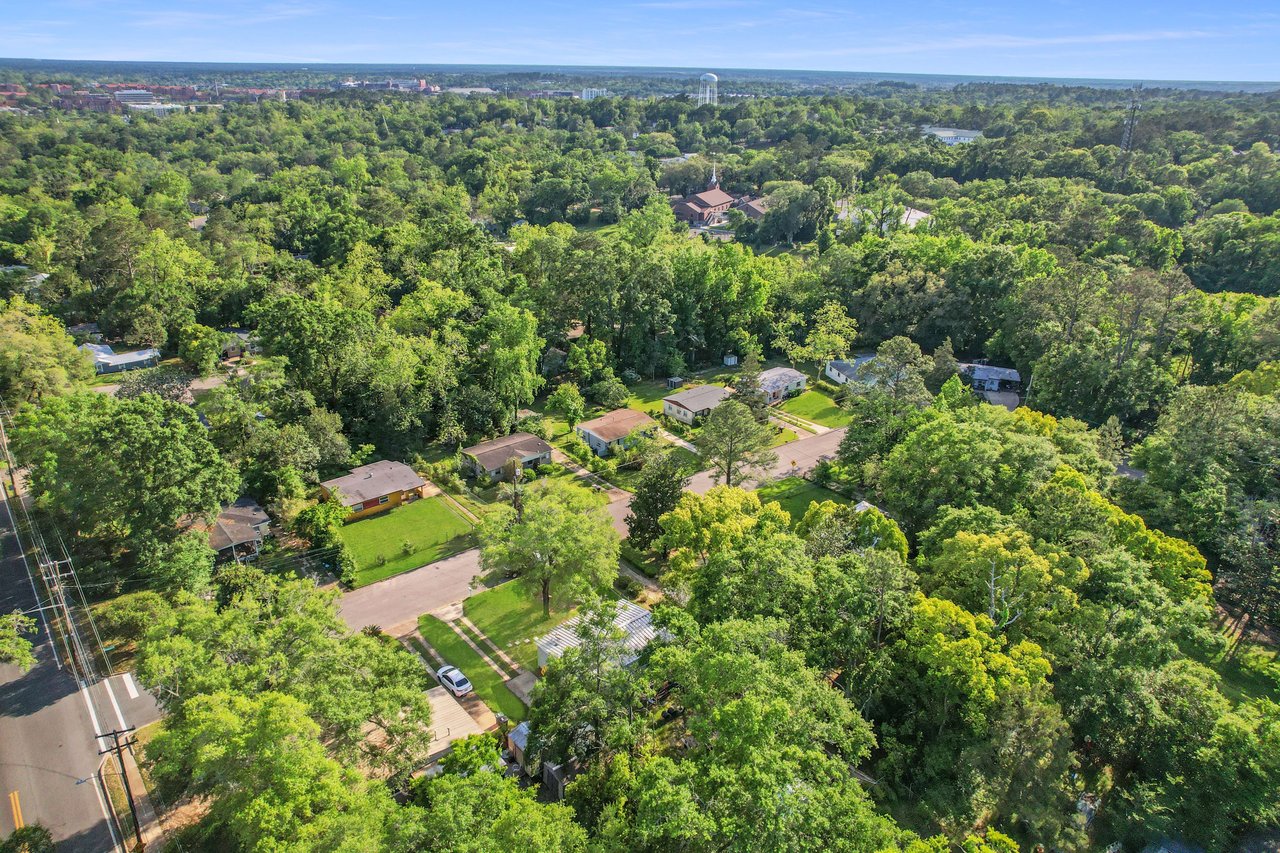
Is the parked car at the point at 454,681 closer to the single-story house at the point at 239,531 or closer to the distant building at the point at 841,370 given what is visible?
the single-story house at the point at 239,531

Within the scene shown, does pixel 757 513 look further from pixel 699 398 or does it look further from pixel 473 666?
pixel 699 398

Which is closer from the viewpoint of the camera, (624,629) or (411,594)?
(624,629)

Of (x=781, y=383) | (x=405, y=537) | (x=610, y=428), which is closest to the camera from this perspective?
(x=405, y=537)

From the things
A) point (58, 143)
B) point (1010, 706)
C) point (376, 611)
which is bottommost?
point (376, 611)

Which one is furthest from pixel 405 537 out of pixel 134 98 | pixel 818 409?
pixel 134 98

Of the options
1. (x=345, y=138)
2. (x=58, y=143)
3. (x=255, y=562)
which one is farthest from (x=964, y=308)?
(x=58, y=143)

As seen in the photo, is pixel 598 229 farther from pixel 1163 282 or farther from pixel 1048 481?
pixel 1048 481

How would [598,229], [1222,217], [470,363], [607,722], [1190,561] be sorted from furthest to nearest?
[598,229] → [1222,217] → [470,363] → [1190,561] → [607,722]
